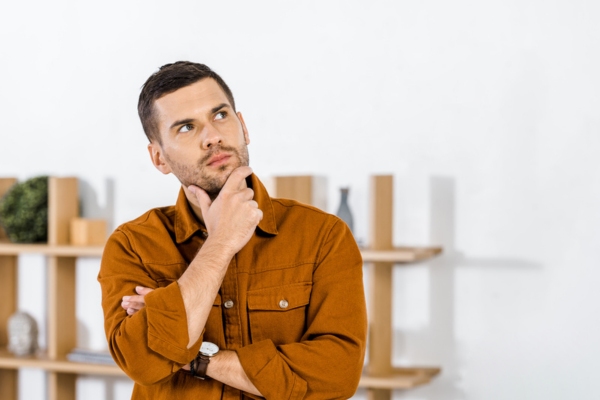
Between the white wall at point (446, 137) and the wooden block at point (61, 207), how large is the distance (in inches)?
8.2

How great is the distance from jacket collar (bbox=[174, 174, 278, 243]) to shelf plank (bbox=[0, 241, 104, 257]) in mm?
1740

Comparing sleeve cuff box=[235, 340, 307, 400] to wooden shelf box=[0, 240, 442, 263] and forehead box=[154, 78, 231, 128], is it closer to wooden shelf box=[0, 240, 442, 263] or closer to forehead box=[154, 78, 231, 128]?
forehead box=[154, 78, 231, 128]

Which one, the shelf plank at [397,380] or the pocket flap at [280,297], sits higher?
the pocket flap at [280,297]

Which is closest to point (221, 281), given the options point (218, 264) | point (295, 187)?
point (218, 264)

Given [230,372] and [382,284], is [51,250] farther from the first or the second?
[230,372]

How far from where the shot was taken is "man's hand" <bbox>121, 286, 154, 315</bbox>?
1.48 metres

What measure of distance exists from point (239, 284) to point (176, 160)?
27 cm

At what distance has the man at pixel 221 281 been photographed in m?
1.43

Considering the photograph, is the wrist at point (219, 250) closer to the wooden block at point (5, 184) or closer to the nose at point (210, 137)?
the nose at point (210, 137)

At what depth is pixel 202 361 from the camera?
4.79ft

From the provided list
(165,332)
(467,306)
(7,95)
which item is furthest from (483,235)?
(7,95)

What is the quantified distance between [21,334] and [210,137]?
7.75ft

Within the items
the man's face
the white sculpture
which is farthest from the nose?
the white sculpture

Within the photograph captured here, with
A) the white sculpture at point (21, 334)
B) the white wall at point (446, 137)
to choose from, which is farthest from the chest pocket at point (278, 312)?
the white sculpture at point (21, 334)
